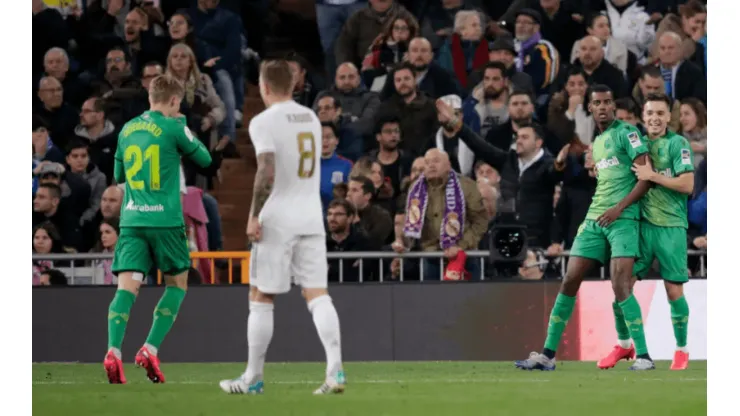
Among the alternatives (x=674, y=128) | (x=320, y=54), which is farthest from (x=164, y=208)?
(x=320, y=54)

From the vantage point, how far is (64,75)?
709 inches

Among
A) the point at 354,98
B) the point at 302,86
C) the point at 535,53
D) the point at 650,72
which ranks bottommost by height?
the point at 354,98

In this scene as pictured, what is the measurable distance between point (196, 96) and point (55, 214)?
202 cm

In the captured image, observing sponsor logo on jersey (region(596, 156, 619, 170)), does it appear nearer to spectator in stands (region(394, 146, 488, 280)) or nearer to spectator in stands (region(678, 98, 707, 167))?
spectator in stands (region(394, 146, 488, 280))

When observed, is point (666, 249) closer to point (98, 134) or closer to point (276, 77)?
point (276, 77)

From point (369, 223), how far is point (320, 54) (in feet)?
12.9

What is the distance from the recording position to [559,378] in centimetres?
1116

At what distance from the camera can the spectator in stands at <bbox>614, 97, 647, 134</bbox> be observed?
13.9 metres

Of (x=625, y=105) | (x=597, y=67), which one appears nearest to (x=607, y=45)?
(x=597, y=67)

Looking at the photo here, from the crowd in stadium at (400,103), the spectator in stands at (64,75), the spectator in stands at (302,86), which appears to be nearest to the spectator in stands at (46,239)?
the crowd in stadium at (400,103)

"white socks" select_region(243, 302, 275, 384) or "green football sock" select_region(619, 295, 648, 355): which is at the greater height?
"white socks" select_region(243, 302, 275, 384)

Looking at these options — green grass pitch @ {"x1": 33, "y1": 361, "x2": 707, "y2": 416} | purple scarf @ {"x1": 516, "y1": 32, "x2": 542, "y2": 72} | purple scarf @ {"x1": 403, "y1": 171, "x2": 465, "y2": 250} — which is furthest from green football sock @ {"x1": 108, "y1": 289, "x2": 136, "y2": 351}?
purple scarf @ {"x1": 516, "y1": 32, "x2": 542, "y2": 72}

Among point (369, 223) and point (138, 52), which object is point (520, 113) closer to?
point (369, 223)

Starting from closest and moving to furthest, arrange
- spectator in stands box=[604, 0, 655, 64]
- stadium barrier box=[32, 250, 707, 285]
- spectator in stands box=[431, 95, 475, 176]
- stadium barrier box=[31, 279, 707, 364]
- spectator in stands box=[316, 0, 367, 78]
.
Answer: stadium barrier box=[31, 279, 707, 364] → stadium barrier box=[32, 250, 707, 285] → spectator in stands box=[431, 95, 475, 176] → spectator in stands box=[604, 0, 655, 64] → spectator in stands box=[316, 0, 367, 78]
